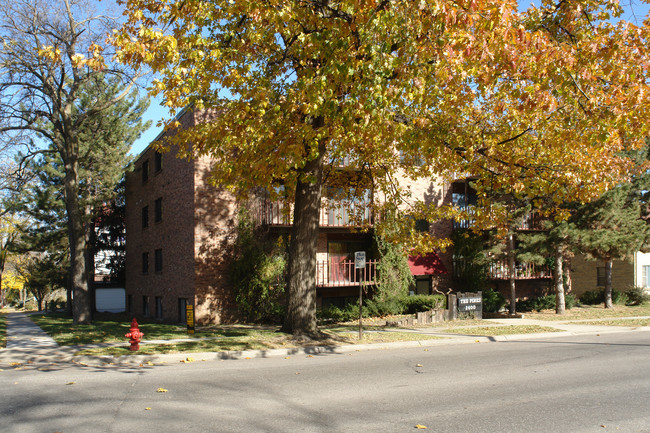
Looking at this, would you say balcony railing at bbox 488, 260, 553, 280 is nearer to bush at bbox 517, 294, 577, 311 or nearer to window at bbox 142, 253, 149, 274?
bush at bbox 517, 294, 577, 311

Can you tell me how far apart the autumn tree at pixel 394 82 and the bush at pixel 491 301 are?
35.5 ft

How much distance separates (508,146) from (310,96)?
6130 millimetres

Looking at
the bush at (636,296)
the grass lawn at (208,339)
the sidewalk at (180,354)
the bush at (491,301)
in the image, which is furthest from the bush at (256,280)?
the bush at (636,296)

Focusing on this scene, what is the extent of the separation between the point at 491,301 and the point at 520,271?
11.9 ft

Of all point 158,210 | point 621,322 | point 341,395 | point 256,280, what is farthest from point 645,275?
point 341,395

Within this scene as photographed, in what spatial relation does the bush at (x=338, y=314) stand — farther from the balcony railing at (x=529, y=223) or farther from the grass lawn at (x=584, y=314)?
the balcony railing at (x=529, y=223)

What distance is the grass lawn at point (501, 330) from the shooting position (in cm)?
1581

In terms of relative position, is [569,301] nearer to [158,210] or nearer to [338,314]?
[338,314]

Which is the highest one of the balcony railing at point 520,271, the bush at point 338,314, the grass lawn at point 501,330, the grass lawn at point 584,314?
the balcony railing at point 520,271

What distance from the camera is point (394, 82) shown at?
10250 mm

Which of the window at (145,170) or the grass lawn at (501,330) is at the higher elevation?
the window at (145,170)

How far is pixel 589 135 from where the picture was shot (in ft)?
33.7

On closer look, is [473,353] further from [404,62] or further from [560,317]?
[560,317]

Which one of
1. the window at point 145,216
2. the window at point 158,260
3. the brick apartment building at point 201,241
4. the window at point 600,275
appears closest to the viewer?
the brick apartment building at point 201,241
